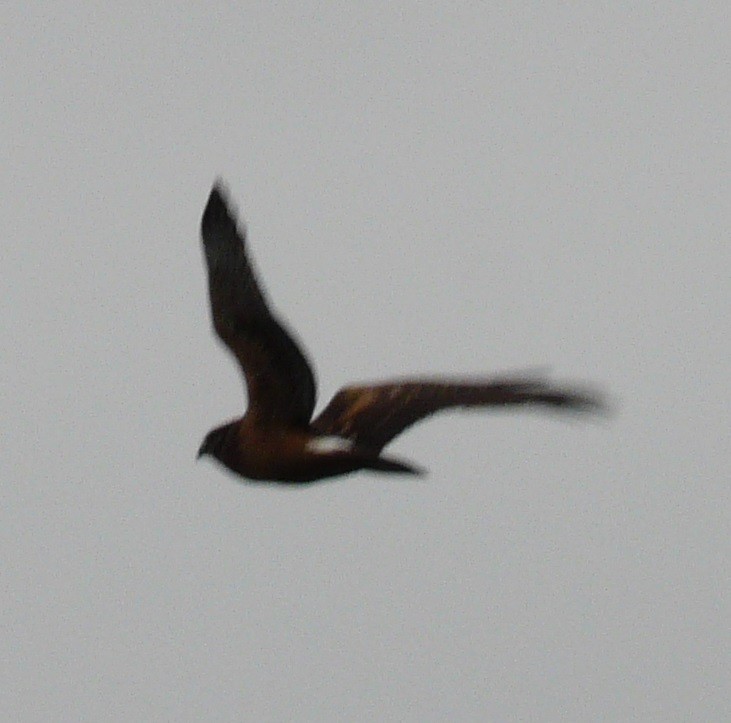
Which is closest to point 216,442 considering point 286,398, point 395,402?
point 286,398

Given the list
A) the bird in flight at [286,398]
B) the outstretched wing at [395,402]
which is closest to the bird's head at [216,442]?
the bird in flight at [286,398]

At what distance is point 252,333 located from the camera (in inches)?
565

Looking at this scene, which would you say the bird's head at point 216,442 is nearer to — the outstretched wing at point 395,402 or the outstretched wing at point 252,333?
the outstretched wing at point 252,333

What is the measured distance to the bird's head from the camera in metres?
14.0

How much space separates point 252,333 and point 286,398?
0.54 m

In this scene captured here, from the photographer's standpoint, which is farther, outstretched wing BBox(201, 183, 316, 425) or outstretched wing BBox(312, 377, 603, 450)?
outstretched wing BBox(201, 183, 316, 425)

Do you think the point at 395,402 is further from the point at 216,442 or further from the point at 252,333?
the point at 216,442

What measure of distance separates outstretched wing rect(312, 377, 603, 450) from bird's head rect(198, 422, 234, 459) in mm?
880

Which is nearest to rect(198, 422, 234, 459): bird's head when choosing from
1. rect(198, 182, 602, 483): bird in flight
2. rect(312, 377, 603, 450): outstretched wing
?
rect(198, 182, 602, 483): bird in flight

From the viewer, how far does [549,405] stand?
13.9 metres

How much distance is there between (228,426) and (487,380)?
1.87 metres

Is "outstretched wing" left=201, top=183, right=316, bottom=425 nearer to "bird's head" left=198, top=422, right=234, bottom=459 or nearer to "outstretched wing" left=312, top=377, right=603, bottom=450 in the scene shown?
"bird's head" left=198, top=422, right=234, bottom=459

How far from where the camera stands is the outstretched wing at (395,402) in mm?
14062

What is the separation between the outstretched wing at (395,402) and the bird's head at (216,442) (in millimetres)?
880
